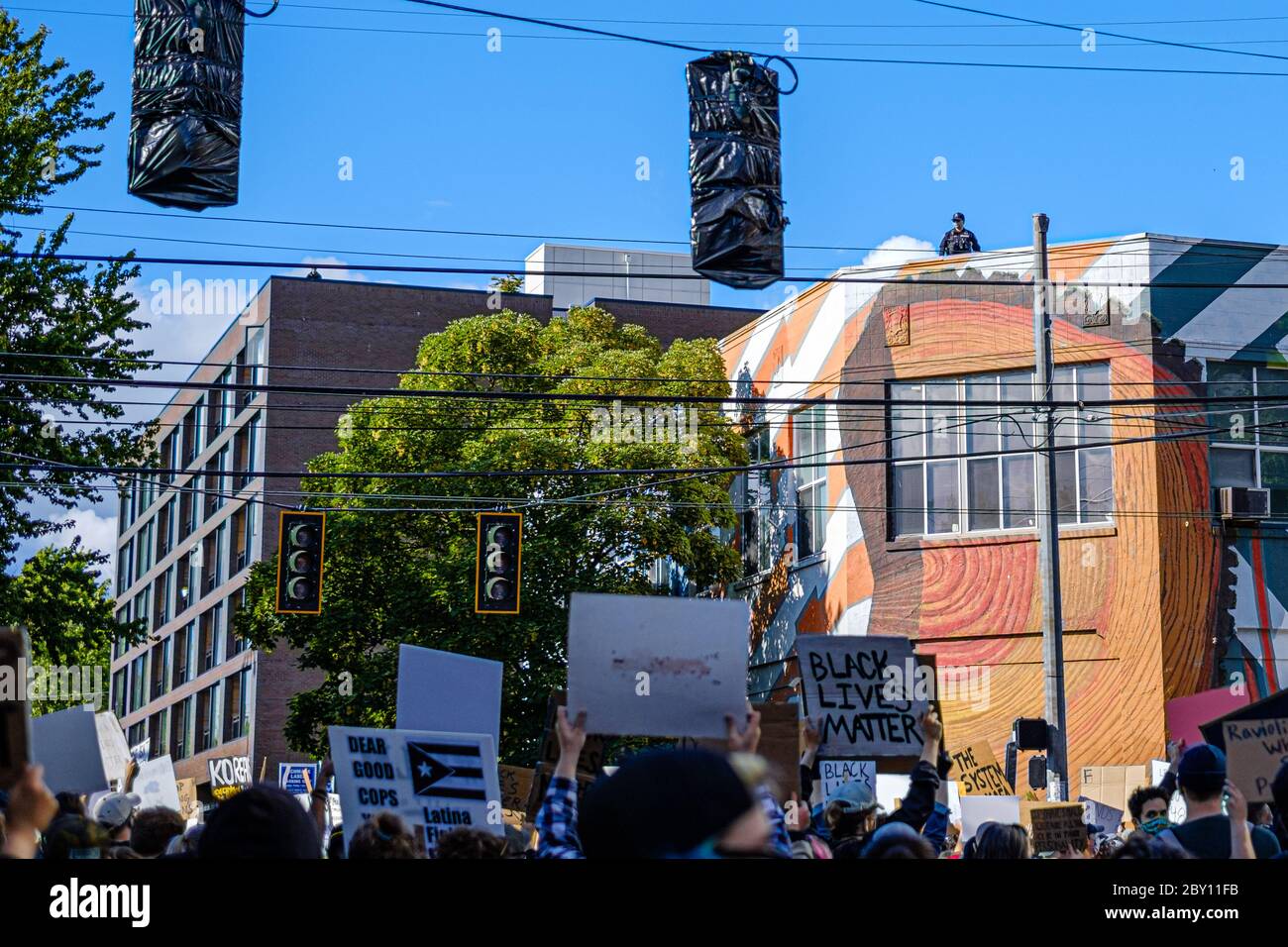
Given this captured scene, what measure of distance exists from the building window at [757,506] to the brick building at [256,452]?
1654 centimetres

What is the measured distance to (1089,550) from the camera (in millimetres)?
26234

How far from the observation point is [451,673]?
8305mm

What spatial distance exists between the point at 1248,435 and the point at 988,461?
4186 mm

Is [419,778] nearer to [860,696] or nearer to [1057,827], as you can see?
[860,696]

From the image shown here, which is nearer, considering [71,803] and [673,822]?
[673,822]

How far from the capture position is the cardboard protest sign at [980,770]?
53.2 feet

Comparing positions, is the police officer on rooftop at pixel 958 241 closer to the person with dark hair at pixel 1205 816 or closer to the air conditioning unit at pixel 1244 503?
the air conditioning unit at pixel 1244 503

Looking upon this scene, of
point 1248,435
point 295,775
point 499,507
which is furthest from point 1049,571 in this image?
point 295,775

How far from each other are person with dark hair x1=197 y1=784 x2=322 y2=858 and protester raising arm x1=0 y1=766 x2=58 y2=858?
1.23ft

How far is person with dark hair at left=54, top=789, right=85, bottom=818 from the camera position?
8.01 m

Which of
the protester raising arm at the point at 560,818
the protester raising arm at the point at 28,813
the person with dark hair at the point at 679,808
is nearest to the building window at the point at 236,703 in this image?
the protester raising arm at the point at 560,818

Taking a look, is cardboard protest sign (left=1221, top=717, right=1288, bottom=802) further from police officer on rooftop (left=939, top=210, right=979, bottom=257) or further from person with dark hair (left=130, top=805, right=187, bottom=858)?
police officer on rooftop (left=939, top=210, right=979, bottom=257)
